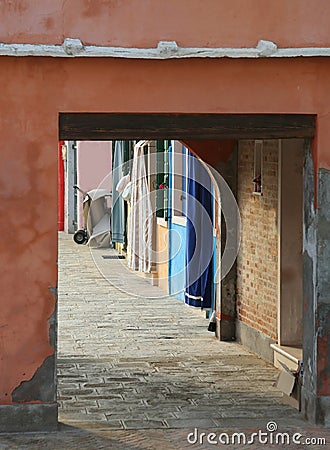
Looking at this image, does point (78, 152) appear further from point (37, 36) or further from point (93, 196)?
point (37, 36)

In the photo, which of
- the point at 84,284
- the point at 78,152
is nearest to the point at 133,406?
the point at 84,284

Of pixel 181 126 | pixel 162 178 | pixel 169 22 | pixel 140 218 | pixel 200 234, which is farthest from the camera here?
pixel 140 218

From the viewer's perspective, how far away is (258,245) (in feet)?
40.0

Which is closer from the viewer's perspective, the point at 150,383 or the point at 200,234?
the point at 150,383

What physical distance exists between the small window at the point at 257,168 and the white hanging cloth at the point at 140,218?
19.9 ft

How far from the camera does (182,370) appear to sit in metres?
11.3

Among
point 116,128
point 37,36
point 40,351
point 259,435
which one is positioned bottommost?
point 259,435

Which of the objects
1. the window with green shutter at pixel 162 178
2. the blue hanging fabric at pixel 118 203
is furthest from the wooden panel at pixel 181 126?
the blue hanging fabric at pixel 118 203

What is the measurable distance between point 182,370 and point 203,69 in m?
3.86

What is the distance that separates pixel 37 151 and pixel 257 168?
429 cm

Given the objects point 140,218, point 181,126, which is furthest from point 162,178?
point 181,126

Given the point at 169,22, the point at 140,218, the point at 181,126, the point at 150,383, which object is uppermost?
the point at 169,22

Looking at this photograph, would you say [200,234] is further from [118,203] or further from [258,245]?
[118,203]

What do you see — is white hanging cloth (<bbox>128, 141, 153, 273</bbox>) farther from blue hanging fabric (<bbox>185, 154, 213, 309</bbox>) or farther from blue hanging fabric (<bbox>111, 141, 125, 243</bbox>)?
blue hanging fabric (<bbox>185, 154, 213, 309</bbox>)
